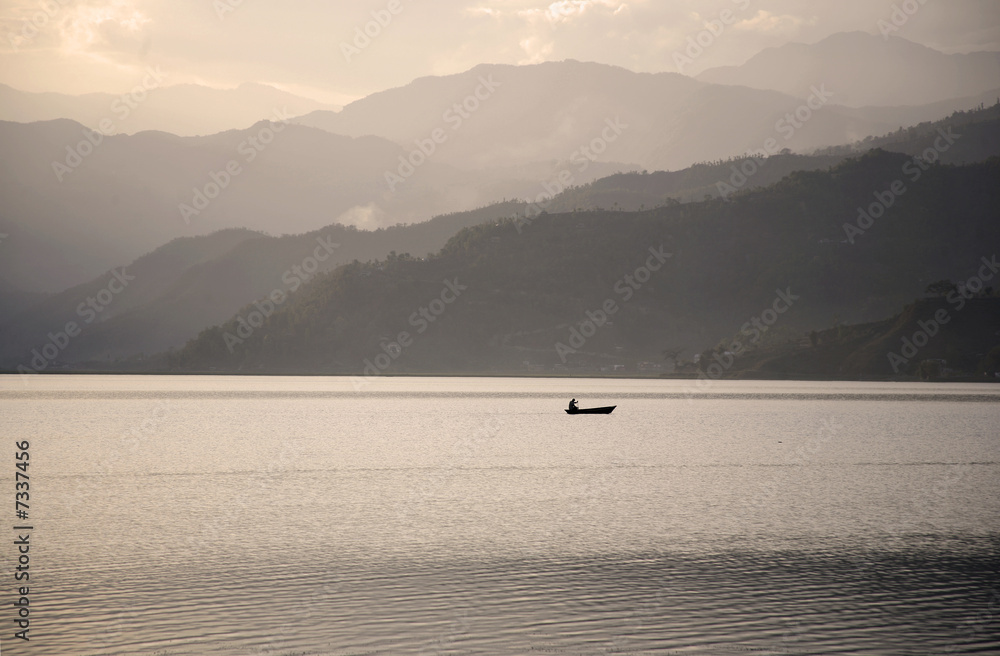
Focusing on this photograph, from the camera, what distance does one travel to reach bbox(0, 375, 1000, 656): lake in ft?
80.9

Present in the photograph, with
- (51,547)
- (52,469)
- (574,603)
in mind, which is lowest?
(574,603)

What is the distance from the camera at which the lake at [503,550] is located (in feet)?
80.9

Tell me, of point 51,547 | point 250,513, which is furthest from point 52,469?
point 51,547

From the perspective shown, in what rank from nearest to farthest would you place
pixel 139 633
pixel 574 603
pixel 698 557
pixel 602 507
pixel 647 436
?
pixel 139 633 → pixel 574 603 → pixel 698 557 → pixel 602 507 → pixel 647 436

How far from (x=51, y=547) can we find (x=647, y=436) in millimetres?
77183

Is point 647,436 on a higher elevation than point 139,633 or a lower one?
higher

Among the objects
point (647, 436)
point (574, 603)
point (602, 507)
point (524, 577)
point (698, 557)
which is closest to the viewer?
point (574, 603)

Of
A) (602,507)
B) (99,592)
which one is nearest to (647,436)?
(602,507)

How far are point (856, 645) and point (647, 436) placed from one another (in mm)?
80968

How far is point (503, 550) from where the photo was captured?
36406mm

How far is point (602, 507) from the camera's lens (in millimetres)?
48750

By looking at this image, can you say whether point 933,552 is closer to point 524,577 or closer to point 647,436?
point 524,577

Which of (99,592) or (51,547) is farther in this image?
(51,547)

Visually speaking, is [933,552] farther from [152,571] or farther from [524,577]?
[152,571]
